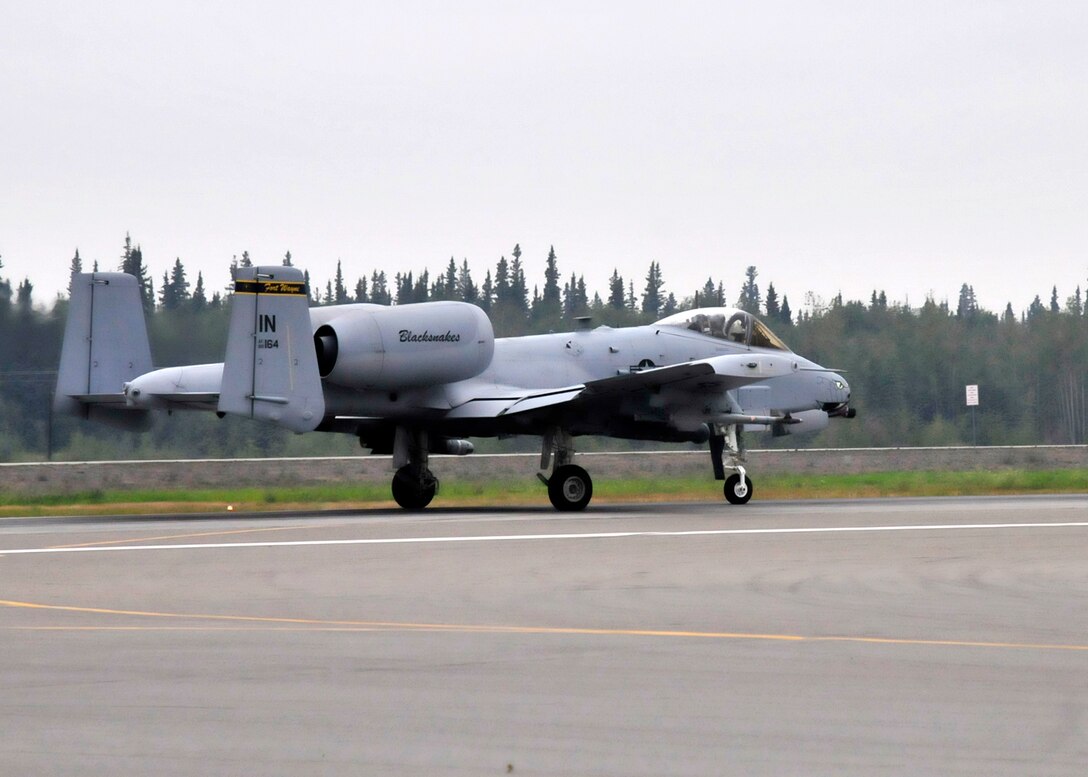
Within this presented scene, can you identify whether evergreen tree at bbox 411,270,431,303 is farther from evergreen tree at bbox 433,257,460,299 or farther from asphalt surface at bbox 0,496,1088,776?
asphalt surface at bbox 0,496,1088,776

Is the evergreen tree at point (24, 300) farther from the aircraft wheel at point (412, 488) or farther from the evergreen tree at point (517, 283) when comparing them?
the evergreen tree at point (517, 283)

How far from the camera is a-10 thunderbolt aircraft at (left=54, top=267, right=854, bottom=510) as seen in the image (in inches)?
827

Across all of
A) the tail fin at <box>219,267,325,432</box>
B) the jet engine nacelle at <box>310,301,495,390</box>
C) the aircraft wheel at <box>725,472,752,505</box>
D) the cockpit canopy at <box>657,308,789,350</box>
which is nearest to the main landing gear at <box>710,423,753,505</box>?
the aircraft wheel at <box>725,472,752,505</box>

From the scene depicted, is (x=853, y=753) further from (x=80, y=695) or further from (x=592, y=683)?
(x=80, y=695)

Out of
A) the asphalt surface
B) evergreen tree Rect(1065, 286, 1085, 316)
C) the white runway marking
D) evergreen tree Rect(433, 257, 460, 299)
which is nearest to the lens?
the asphalt surface

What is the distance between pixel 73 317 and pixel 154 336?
8.07 metres

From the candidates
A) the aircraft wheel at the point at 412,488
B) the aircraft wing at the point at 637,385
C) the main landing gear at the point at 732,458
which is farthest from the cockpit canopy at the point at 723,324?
the aircraft wheel at the point at 412,488

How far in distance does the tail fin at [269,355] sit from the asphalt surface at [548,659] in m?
4.68

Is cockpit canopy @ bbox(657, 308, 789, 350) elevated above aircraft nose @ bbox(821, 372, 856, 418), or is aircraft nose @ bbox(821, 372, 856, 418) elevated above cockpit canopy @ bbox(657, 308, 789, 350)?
cockpit canopy @ bbox(657, 308, 789, 350)

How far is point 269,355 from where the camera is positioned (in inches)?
821

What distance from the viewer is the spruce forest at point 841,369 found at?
102 feet

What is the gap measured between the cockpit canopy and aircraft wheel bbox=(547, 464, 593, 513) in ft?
14.0

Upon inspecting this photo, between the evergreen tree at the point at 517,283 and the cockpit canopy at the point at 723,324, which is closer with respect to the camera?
the cockpit canopy at the point at 723,324

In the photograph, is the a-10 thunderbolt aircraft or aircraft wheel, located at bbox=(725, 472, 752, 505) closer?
the a-10 thunderbolt aircraft
